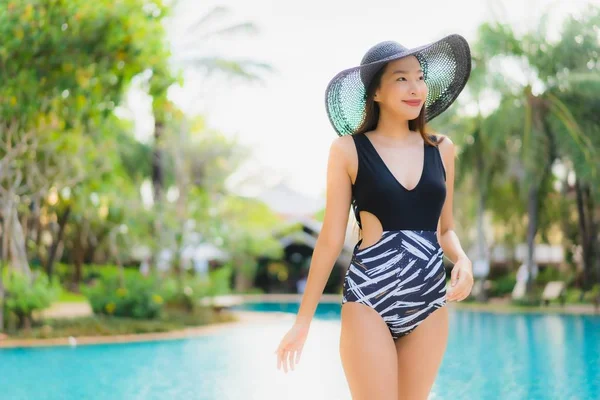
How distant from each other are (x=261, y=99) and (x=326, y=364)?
2022cm

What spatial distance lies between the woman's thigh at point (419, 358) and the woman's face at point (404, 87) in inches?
25.0

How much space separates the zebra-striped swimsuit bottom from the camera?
7.87ft

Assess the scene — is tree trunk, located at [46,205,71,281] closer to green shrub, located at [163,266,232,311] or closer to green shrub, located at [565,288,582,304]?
green shrub, located at [163,266,232,311]

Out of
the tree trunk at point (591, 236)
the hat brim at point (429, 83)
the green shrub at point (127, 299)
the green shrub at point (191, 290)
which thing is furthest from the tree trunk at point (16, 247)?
the tree trunk at point (591, 236)

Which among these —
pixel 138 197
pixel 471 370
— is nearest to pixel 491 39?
pixel 138 197

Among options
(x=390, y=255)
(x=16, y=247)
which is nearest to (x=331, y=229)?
(x=390, y=255)

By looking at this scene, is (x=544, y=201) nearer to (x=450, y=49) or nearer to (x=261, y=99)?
(x=261, y=99)

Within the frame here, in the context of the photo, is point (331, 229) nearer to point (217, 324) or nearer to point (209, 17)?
point (217, 324)

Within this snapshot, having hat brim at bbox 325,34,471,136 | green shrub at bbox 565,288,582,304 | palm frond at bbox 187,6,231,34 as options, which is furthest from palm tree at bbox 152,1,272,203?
hat brim at bbox 325,34,471,136

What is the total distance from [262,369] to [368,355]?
8633 mm

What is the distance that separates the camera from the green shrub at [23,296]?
13625 millimetres

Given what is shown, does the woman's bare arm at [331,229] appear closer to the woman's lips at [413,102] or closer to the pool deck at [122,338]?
the woman's lips at [413,102]

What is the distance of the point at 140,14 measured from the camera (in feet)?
40.9

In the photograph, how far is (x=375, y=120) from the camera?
2668 mm
